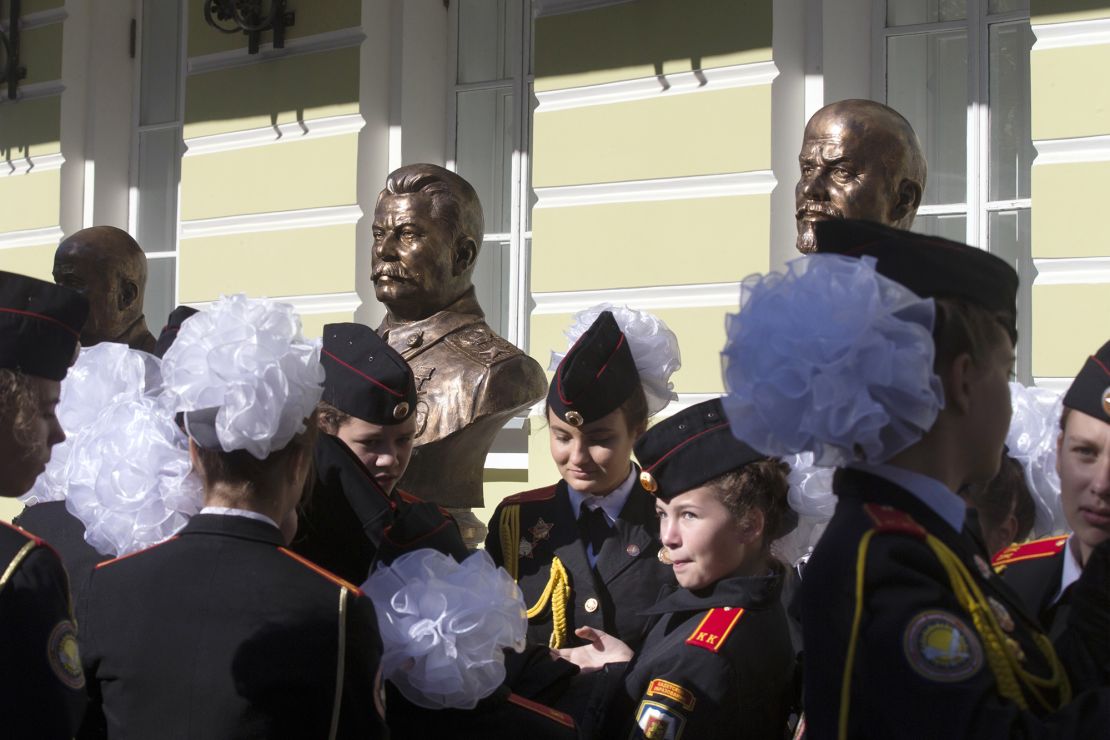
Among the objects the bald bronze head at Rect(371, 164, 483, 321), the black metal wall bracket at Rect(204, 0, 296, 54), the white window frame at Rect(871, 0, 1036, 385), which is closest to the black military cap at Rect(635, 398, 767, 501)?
the bald bronze head at Rect(371, 164, 483, 321)

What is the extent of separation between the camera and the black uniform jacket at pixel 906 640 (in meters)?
1.38

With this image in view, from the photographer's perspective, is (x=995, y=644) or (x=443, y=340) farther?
(x=443, y=340)

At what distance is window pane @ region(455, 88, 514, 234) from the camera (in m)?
5.88

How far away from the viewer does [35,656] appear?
69.6 inches

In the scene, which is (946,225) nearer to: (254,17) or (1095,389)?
(1095,389)

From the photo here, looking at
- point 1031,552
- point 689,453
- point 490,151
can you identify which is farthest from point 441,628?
point 490,151

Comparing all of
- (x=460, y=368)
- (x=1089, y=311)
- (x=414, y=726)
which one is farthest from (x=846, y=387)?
(x=1089, y=311)

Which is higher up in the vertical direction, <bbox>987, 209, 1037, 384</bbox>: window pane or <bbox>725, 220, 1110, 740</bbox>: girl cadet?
<bbox>987, 209, 1037, 384</bbox>: window pane

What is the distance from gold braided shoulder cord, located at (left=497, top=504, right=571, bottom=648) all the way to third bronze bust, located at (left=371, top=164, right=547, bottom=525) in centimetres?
85

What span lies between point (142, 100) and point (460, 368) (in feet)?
11.9

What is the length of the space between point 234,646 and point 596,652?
1003mm

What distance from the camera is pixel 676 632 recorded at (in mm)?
Answer: 2400

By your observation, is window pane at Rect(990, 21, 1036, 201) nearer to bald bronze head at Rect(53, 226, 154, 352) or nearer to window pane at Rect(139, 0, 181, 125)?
bald bronze head at Rect(53, 226, 154, 352)

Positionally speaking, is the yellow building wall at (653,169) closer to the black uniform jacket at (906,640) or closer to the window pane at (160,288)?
the window pane at (160,288)
